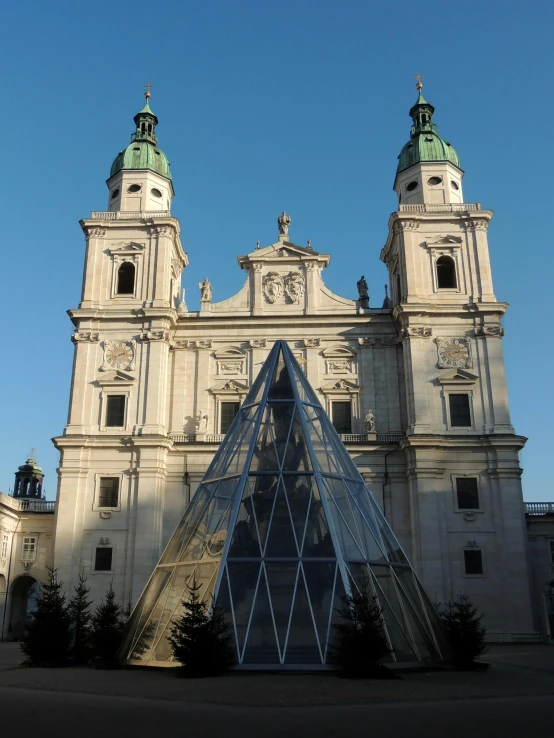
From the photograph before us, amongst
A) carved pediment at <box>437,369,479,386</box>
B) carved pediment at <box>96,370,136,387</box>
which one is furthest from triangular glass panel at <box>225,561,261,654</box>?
carved pediment at <box>437,369,479,386</box>

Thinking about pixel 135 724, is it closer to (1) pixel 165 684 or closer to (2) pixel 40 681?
(1) pixel 165 684

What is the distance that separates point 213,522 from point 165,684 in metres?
5.31

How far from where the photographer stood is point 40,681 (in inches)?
625

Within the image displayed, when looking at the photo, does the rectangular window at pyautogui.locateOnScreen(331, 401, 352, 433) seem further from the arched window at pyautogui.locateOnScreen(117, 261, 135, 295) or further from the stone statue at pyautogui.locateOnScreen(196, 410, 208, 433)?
the arched window at pyautogui.locateOnScreen(117, 261, 135, 295)

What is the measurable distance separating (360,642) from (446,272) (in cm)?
2746

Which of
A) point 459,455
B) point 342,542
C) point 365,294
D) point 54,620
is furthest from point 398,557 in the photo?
point 365,294

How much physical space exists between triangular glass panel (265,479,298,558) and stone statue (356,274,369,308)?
2243 centimetres

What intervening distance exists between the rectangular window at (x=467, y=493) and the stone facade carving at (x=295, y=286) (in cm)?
1274

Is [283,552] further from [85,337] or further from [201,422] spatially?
[85,337]

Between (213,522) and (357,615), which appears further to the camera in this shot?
(213,522)

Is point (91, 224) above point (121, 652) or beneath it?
above

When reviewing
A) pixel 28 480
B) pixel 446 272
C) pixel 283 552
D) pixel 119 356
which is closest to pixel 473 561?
pixel 446 272

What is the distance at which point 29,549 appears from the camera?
39594 mm

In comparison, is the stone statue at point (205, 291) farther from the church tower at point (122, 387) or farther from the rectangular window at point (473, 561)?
the rectangular window at point (473, 561)
